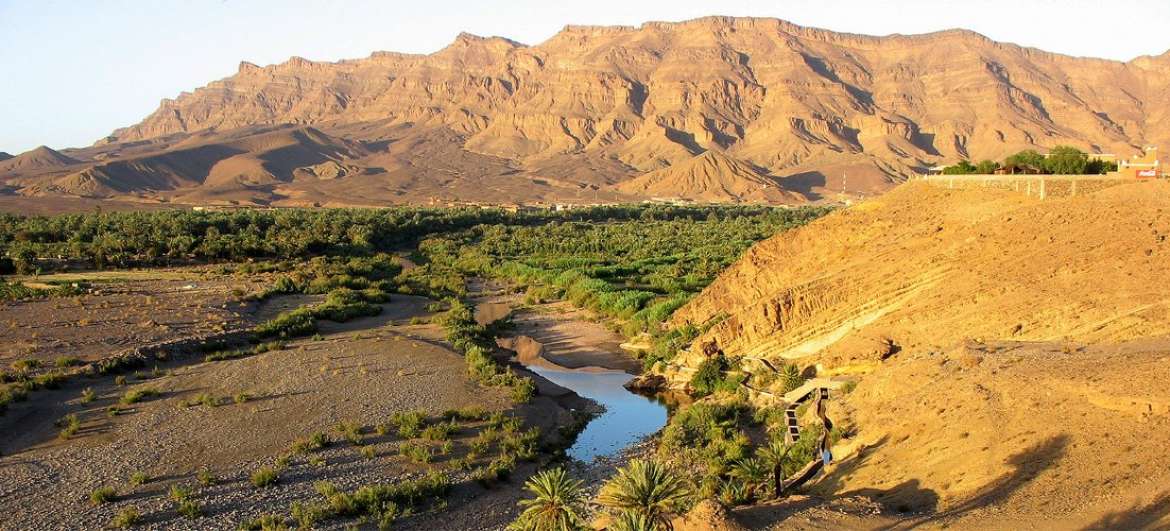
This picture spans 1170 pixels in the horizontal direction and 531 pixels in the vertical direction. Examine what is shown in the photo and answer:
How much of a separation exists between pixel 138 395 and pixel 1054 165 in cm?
3409

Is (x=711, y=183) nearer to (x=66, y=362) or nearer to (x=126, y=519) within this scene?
(x=66, y=362)

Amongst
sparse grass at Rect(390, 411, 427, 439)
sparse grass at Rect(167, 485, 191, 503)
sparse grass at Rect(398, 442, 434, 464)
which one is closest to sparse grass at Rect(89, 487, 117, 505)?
sparse grass at Rect(167, 485, 191, 503)

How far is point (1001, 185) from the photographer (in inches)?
1196

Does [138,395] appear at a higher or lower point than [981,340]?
lower

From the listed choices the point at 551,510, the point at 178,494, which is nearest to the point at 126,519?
the point at 178,494

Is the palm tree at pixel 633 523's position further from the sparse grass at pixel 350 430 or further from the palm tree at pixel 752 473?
the sparse grass at pixel 350 430

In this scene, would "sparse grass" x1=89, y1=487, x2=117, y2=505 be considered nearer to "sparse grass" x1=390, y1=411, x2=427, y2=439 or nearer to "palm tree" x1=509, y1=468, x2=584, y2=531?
"sparse grass" x1=390, y1=411, x2=427, y2=439

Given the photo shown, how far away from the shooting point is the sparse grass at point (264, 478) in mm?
17422

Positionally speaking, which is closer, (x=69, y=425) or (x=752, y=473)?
(x=752, y=473)

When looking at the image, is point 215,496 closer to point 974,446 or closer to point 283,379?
point 283,379

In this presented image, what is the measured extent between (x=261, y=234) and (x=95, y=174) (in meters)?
97.6

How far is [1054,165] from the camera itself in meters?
37.0

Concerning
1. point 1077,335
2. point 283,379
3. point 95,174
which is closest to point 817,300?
point 1077,335

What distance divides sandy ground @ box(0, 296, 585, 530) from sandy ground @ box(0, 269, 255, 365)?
13.8 feet
